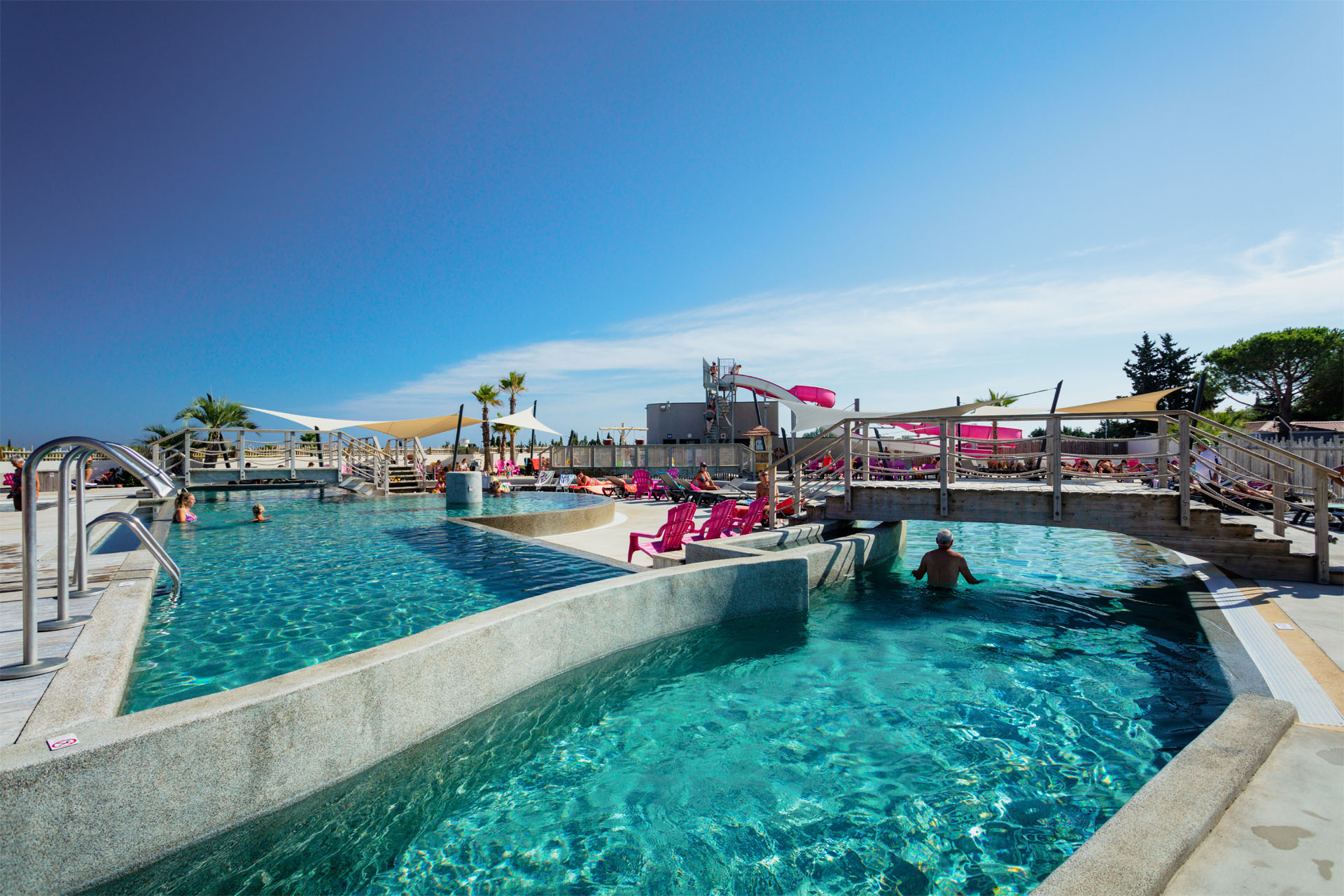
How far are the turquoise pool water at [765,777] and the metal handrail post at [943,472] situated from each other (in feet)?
9.82

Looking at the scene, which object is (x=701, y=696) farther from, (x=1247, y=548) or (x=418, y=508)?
(x=418, y=508)

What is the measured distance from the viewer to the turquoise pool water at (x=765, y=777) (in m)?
2.83

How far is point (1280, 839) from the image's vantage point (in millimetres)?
2188

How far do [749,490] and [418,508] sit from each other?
32.9 ft

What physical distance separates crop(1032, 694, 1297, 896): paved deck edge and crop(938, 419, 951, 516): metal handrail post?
230 inches

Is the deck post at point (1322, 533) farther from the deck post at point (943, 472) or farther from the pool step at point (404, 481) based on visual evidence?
the pool step at point (404, 481)

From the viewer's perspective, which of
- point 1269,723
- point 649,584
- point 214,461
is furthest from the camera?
point 214,461

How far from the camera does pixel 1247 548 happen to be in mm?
7383

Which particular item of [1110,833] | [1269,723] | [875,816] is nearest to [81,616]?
[875,816]

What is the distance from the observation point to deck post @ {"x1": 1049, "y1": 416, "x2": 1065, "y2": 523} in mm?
7902

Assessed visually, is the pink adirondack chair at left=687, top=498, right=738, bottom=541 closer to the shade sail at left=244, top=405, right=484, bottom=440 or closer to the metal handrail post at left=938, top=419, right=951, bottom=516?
the metal handrail post at left=938, top=419, right=951, bottom=516

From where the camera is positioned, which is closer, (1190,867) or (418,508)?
(1190,867)

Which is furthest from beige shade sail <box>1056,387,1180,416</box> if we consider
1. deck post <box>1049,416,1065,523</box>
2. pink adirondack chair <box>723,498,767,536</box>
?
pink adirondack chair <box>723,498,767,536</box>

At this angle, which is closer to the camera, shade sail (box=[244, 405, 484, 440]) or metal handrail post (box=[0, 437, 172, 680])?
metal handrail post (box=[0, 437, 172, 680])
